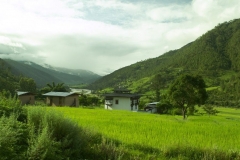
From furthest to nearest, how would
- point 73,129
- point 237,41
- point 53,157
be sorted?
1. point 237,41
2. point 73,129
3. point 53,157

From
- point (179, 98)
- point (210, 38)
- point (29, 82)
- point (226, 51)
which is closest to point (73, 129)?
point (179, 98)

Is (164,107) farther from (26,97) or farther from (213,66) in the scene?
(213,66)

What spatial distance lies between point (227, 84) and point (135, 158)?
131845 mm

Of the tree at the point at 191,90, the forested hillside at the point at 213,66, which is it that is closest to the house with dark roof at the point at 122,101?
the tree at the point at 191,90

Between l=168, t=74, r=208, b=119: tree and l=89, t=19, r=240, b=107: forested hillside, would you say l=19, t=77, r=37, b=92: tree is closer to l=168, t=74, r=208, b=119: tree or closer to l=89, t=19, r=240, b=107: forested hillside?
l=89, t=19, r=240, b=107: forested hillside

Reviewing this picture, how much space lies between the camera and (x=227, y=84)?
12556 centimetres

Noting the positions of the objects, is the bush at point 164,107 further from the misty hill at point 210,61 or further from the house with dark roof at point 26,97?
the misty hill at point 210,61

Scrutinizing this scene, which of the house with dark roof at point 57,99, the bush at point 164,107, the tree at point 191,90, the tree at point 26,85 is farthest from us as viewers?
the tree at point 26,85

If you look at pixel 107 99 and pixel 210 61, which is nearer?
pixel 107 99

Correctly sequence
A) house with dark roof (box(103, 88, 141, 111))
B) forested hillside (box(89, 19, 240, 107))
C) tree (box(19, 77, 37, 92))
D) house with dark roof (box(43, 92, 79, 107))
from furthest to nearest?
forested hillside (box(89, 19, 240, 107))
tree (box(19, 77, 37, 92))
house with dark roof (box(103, 88, 141, 111))
house with dark roof (box(43, 92, 79, 107))

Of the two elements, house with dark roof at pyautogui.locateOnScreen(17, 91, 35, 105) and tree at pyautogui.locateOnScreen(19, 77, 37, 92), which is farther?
tree at pyautogui.locateOnScreen(19, 77, 37, 92)

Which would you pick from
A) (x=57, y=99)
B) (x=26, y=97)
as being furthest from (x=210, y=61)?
(x=26, y=97)

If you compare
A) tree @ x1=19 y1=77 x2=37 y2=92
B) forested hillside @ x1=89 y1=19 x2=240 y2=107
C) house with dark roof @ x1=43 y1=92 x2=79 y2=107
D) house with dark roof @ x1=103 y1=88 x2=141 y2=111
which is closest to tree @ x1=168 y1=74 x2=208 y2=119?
house with dark roof @ x1=103 y1=88 x2=141 y2=111

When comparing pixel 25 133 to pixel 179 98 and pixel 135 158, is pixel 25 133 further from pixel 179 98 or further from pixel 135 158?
pixel 179 98
